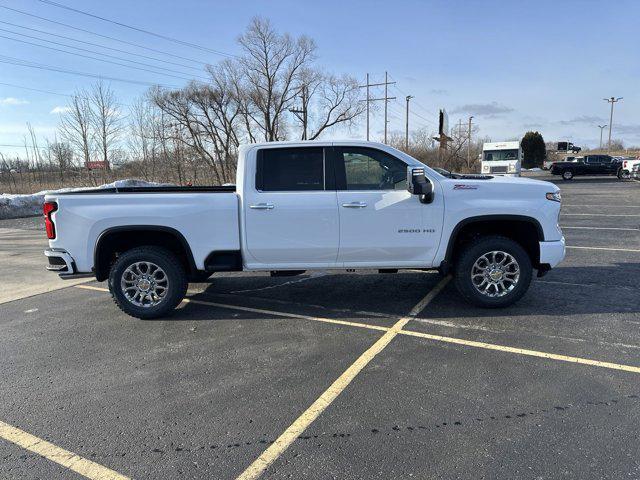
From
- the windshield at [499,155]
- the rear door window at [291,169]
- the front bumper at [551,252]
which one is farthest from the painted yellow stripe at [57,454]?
the windshield at [499,155]

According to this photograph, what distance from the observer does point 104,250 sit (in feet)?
17.5

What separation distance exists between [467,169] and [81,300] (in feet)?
181

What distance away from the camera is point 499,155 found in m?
33.0

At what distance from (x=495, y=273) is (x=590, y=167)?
37697 mm

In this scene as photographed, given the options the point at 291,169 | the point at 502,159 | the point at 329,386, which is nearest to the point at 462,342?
the point at 329,386

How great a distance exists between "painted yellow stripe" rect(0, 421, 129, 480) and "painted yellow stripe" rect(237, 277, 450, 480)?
30.6 inches

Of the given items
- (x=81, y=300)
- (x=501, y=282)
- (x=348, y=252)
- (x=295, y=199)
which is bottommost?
(x=81, y=300)

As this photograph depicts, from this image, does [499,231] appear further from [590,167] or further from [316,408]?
[590,167]

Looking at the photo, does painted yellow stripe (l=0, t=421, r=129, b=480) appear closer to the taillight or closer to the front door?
the taillight

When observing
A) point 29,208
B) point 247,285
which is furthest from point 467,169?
point 247,285

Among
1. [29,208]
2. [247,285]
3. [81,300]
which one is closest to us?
[81,300]

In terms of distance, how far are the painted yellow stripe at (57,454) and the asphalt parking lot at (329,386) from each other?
0.02 metres

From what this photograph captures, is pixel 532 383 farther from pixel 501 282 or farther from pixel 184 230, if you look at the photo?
pixel 184 230

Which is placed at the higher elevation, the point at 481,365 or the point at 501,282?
the point at 501,282
